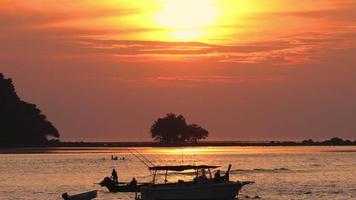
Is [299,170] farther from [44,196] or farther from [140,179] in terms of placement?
[44,196]

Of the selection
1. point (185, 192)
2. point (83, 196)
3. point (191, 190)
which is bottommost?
point (83, 196)

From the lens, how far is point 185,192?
6919 centimetres

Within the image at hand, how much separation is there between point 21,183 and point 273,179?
29054mm

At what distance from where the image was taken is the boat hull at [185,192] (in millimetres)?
68938

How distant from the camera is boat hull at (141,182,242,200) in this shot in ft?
226

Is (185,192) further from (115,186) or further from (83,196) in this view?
(115,186)

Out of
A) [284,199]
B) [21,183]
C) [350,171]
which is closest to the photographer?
[284,199]

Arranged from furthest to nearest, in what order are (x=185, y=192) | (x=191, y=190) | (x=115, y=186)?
(x=115, y=186)
(x=191, y=190)
(x=185, y=192)

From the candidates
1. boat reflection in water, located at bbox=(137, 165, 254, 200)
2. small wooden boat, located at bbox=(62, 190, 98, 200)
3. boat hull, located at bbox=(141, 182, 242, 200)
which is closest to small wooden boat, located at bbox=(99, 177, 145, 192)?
small wooden boat, located at bbox=(62, 190, 98, 200)

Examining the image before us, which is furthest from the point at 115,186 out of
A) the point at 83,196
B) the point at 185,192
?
the point at 185,192

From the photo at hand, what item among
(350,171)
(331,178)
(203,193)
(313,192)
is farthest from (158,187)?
(350,171)

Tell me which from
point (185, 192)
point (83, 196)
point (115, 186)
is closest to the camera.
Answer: point (185, 192)

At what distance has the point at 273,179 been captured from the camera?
10531 cm

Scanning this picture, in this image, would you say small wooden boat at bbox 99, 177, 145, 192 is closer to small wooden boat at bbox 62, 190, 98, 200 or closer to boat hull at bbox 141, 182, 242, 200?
small wooden boat at bbox 62, 190, 98, 200
